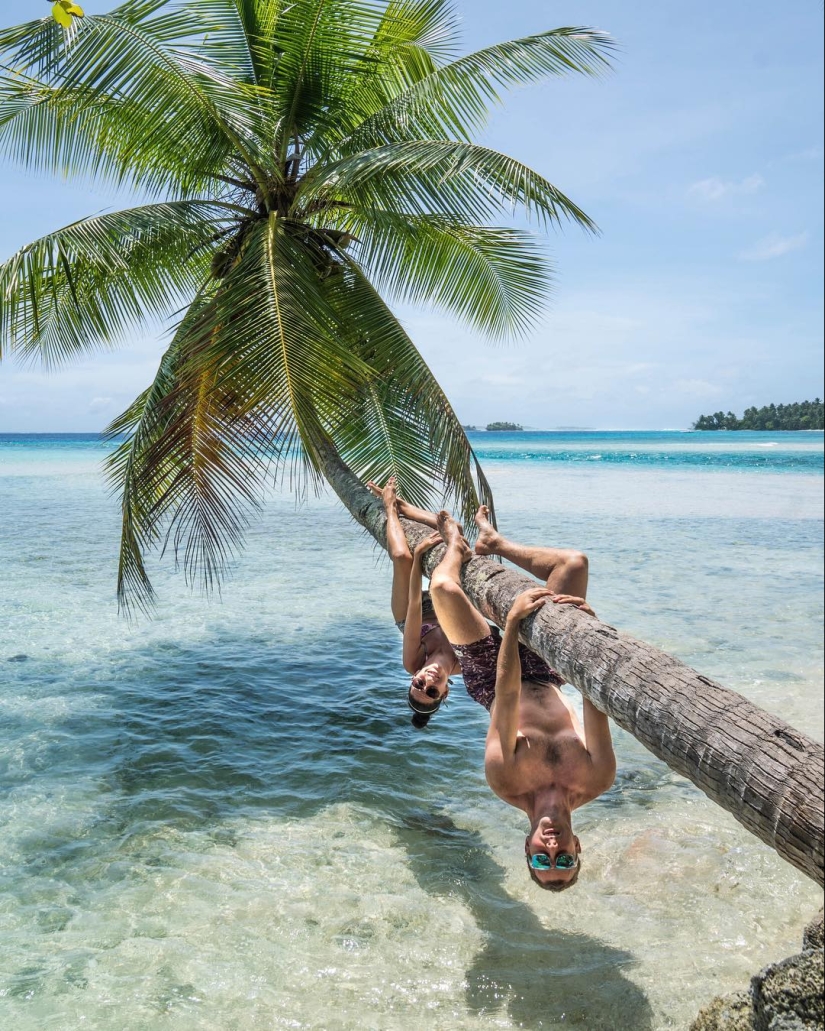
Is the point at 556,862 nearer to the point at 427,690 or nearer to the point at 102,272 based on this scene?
the point at 427,690

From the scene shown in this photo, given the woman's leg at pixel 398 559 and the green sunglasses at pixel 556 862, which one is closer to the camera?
the green sunglasses at pixel 556 862

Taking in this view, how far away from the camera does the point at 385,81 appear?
27.4 ft

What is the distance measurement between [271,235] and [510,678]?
15.3ft

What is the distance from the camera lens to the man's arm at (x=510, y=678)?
139 inches

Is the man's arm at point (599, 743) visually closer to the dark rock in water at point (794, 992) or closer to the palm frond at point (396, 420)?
the dark rock in water at point (794, 992)

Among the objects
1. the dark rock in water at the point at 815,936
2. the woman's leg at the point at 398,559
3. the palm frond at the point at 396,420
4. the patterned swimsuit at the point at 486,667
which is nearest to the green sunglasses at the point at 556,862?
the dark rock in water at the point at 815,936

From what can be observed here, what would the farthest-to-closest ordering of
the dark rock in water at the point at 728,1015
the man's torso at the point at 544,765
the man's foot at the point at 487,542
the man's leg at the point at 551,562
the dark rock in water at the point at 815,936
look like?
the man's foot at the point at 487,542 → the man's leg at the point at 551,562 → the man's torso at the point at 544,765 → the dark rock in water at the point at 728,1015 → the dark rock in water at the point at 815,936

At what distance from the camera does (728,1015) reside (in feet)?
10.3

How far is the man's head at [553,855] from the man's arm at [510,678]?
36cm

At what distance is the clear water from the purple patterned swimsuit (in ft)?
3.95

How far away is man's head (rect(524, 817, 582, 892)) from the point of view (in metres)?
3.64

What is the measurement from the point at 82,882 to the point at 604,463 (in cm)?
5101

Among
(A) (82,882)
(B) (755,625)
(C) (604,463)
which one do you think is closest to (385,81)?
(A) (82,882)

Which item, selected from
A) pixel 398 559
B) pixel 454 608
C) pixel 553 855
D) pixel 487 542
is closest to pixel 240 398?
pixel 398 559
